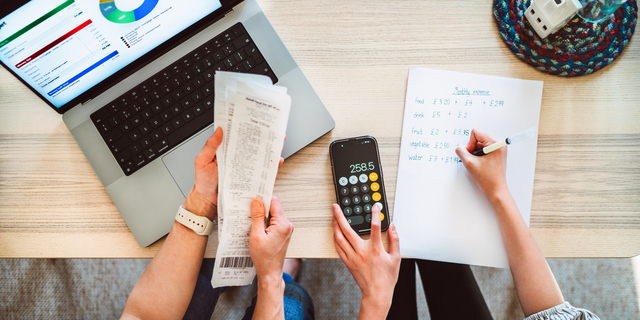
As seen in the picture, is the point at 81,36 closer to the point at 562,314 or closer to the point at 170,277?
the point at 170,277

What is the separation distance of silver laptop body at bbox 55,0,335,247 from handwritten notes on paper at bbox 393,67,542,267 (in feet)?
0.55

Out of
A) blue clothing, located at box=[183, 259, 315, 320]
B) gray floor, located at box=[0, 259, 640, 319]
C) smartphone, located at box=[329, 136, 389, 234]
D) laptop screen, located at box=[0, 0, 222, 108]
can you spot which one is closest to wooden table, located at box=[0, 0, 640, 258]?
smartphone, located at box=[329, 136, 389, 234]

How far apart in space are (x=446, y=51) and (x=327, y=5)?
230mm

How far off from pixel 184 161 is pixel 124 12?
0.24 metres

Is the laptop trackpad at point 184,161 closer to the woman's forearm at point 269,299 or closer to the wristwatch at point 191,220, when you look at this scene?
the wristwatch at point 191,220

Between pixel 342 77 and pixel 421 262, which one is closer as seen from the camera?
pixel 342 77

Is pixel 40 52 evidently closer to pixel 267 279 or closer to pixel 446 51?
pixel 267 279

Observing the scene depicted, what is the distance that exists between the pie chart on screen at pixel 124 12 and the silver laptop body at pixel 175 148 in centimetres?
8

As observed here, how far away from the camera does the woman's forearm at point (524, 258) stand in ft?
1.85

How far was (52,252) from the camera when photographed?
1.95ft

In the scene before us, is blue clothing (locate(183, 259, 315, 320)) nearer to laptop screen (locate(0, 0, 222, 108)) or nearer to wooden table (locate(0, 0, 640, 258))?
wooden table (locate(0, 0, 640, 258))

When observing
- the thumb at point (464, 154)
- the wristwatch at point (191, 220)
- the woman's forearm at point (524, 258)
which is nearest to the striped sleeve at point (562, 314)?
the woman's forearm at point (524, 258)

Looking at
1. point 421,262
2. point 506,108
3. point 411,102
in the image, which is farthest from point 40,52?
point 421,262

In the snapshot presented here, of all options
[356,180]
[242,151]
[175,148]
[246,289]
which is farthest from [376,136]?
[246,289]
